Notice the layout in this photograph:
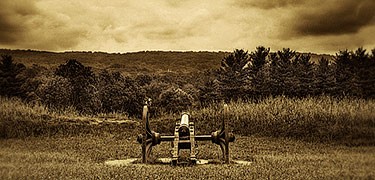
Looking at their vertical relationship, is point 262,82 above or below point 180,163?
above

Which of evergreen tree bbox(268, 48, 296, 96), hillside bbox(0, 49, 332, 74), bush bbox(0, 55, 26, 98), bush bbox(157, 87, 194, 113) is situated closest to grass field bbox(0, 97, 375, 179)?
bush bbox(0, 55, 26, 98)

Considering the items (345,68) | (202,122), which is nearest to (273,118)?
(202,122)

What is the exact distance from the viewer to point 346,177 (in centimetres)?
375

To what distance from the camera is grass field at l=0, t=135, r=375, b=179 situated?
12.1 feet

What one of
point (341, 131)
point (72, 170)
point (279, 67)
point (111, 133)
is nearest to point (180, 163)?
point (72, 170)

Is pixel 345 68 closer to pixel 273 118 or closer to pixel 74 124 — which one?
pixel 273 118

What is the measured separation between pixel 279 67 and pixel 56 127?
32.4 ft

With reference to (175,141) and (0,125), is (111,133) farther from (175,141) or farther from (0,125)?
(0,125)

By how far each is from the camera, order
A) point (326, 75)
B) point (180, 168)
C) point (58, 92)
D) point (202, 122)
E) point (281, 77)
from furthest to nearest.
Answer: point (58, 92) → point (281, 77) → point (202, 122) → point (180, 168) → point (326, 75)

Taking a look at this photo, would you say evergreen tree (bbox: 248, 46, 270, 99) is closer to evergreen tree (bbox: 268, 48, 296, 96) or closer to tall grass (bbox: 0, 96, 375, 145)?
evergreen tree (bbox: 268, 48, 296, 96)

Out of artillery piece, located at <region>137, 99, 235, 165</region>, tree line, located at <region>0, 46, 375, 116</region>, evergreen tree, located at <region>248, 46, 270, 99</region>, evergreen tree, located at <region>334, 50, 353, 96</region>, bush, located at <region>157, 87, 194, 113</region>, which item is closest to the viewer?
evergreen tree, located at <region>334, 50, 353, 96</region>

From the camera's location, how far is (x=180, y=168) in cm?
912

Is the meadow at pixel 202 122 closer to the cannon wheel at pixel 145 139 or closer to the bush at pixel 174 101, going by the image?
the bush at pixel 174 101

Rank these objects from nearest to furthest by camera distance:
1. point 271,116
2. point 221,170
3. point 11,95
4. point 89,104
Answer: point 11,95 < point 221,170 < point 271,116 < point 89,104
